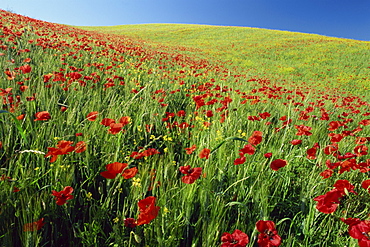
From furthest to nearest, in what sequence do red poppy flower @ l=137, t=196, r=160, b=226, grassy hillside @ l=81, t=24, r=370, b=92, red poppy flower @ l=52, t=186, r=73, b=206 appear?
grassy hillside @ l=81, t=24, r=370, b=92, red poppy flower @ l=52, t=186, r=73, b=206, red poppy flower @ l=137, t=196, r=160, b=226

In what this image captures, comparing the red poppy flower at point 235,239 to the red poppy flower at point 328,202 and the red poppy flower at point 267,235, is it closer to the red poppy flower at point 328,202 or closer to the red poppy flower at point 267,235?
the red poppy flower at point 267,235

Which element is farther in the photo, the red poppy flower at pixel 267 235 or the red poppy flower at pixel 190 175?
the red poppy flower at pixel 190 175

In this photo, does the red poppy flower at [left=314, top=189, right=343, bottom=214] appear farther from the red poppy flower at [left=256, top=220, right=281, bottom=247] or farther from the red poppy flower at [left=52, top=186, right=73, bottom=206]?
the red poppy flower at [left=52, top=186, right=73, bottom=206]

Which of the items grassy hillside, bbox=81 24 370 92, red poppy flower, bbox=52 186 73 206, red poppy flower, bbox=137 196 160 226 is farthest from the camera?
grassy hillside, bbox=81 24 370 92

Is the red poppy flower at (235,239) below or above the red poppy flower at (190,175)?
below

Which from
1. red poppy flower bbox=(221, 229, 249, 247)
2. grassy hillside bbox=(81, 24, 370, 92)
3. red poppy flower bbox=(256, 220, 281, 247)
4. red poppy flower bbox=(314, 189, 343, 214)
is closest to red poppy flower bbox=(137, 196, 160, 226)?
red poppy flower bbox=(221, 229, 249, 247)

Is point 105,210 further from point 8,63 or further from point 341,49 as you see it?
point 341,49

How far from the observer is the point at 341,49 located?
2078 cm

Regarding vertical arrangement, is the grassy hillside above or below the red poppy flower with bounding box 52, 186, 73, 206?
above

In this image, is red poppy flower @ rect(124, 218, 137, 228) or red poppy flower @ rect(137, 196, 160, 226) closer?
red poppy flower @ rect(137, 196, 160, 226)

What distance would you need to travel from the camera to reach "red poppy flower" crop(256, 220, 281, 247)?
759 millimetres

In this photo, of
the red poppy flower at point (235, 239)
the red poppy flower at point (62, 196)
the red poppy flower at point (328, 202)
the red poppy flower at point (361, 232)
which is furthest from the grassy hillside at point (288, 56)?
the red poppy flower at point (62, 196)

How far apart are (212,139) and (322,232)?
0.91 m

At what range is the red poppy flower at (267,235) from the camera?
759mm
